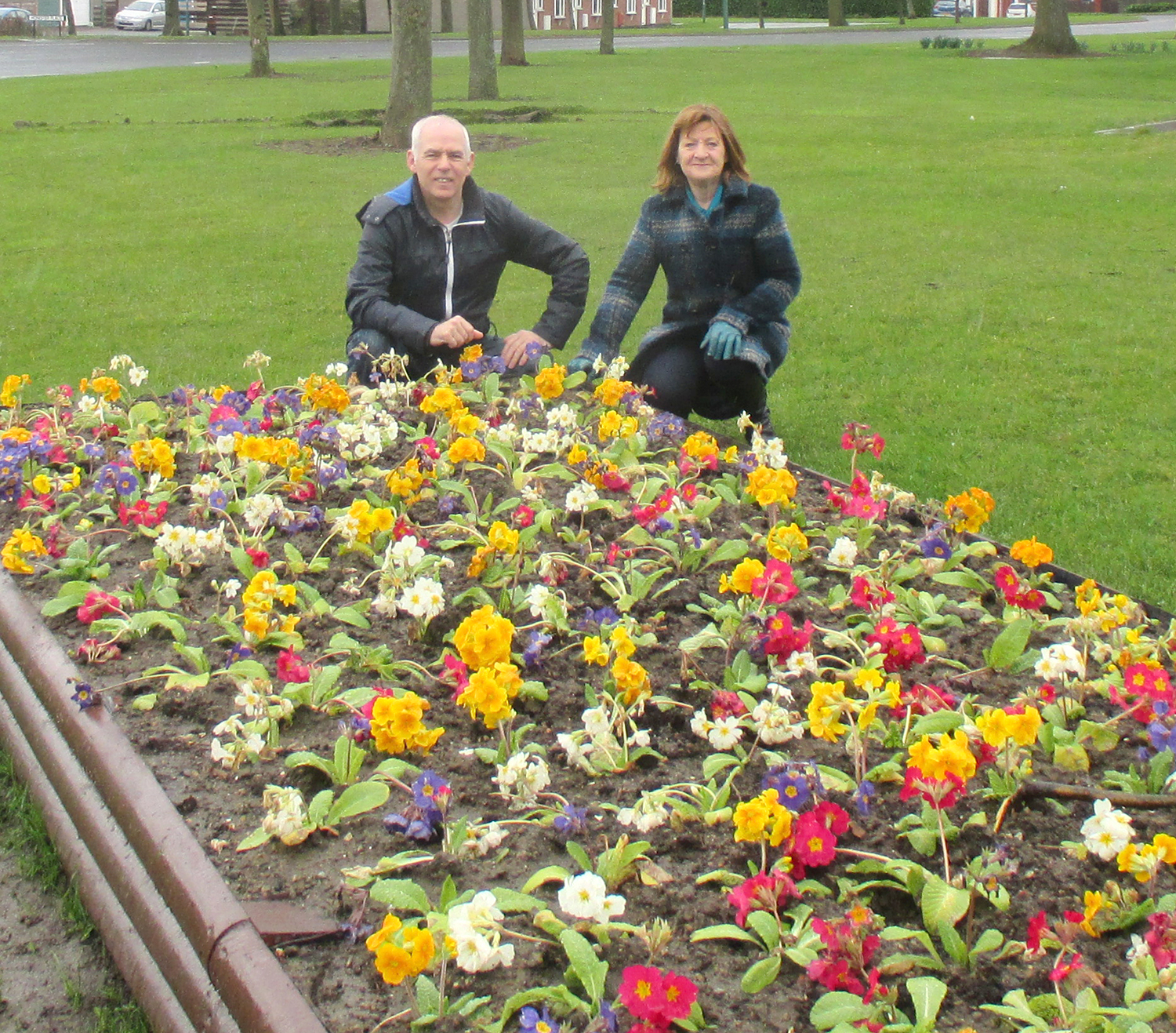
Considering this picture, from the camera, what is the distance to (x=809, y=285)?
27.6 ft

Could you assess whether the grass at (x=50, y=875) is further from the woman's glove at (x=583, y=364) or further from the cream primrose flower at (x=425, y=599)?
the woman's glove at (x=583, y=364)

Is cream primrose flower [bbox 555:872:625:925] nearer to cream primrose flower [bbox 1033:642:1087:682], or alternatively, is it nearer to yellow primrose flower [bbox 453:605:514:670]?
yellow primrose flower [bbox 453:605:514:670]

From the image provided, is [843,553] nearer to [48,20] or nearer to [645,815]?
[645,815]

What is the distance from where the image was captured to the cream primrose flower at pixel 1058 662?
Answer: 9.52 feet

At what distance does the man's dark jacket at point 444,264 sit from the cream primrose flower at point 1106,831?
329 centimetres

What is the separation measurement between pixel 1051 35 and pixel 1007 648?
29.0 meters

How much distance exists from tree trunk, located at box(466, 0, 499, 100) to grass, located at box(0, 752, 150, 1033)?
18.2 metres

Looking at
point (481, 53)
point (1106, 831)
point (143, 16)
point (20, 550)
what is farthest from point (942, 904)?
point (143, 16)

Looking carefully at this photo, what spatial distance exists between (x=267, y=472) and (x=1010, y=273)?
5804mm

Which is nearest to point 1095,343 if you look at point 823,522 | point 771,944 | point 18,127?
point 823,522

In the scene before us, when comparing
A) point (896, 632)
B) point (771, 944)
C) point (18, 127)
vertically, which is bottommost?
point (771, 944)

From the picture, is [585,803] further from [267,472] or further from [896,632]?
[267,472]

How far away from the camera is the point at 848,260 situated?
912 centimetres

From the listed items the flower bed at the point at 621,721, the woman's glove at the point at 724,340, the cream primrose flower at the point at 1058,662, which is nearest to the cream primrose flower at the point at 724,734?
the flower bed at the point at 621,721
